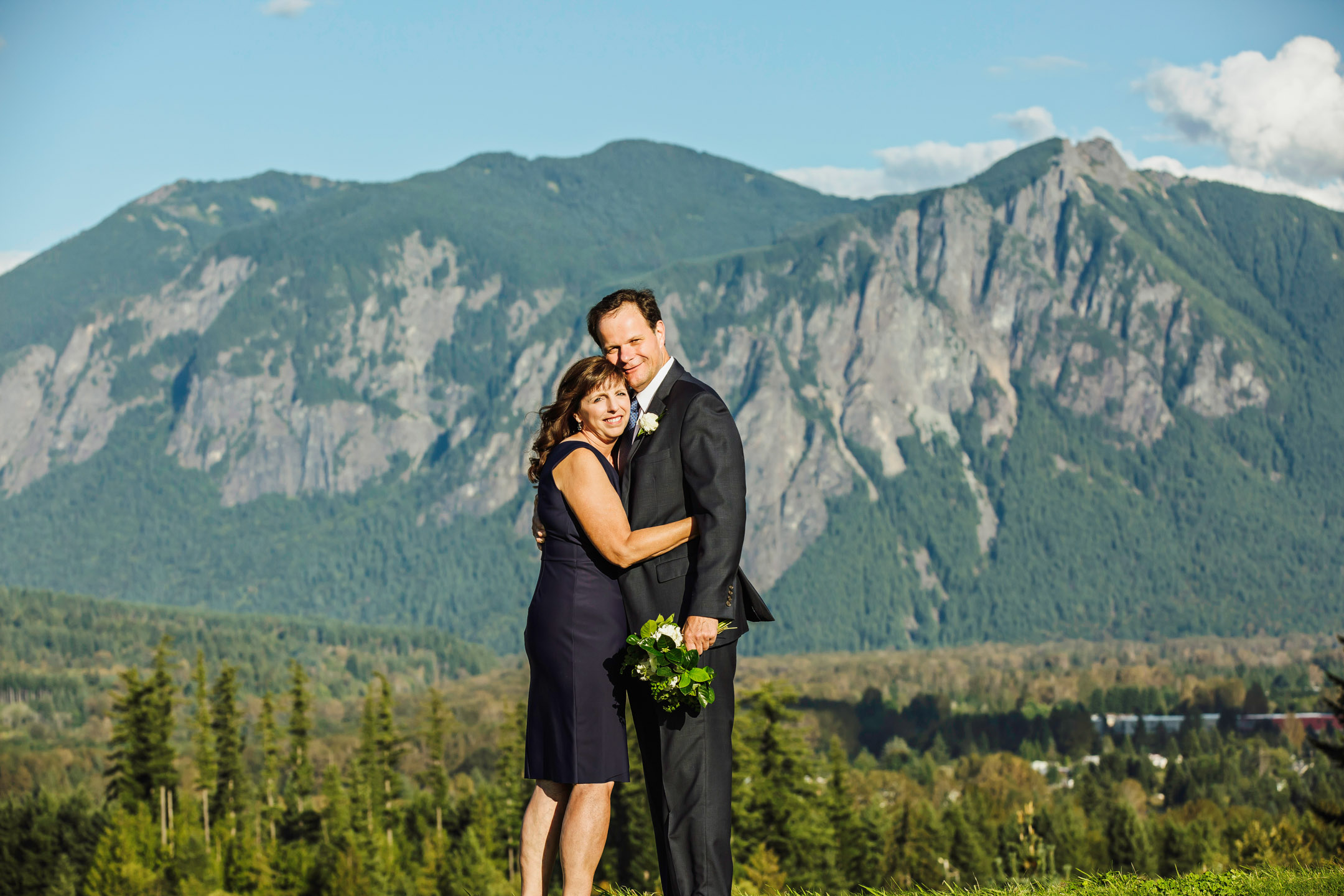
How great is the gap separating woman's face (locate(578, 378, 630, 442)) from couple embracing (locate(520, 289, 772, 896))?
0.04ft

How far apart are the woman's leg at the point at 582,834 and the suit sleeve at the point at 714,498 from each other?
182 cm

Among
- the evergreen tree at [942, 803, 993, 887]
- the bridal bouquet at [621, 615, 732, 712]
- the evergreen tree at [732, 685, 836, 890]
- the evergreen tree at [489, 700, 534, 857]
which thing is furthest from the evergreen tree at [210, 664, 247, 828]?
the bridal bouquet at [621, 615, 732, 712]

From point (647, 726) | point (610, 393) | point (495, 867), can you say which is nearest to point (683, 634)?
point (647, 726)

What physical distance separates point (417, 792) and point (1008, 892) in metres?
96.7

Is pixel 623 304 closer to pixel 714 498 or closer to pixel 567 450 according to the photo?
pixel 567 450

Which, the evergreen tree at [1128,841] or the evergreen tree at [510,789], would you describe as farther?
the evergreen tree at [1128,841]

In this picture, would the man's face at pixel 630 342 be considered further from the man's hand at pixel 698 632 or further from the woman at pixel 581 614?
the man's hand at pixel 698 632

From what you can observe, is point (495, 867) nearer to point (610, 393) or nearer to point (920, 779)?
point (610, 393)

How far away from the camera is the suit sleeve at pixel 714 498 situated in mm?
11219

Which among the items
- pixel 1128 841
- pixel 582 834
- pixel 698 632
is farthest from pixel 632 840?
pixel 698 632

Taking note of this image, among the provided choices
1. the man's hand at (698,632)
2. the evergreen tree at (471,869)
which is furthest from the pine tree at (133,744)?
the man's hand at (698,632)

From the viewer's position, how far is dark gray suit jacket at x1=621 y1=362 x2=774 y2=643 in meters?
11.3

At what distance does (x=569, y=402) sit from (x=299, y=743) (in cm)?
8957

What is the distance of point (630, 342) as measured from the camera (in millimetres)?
11867
